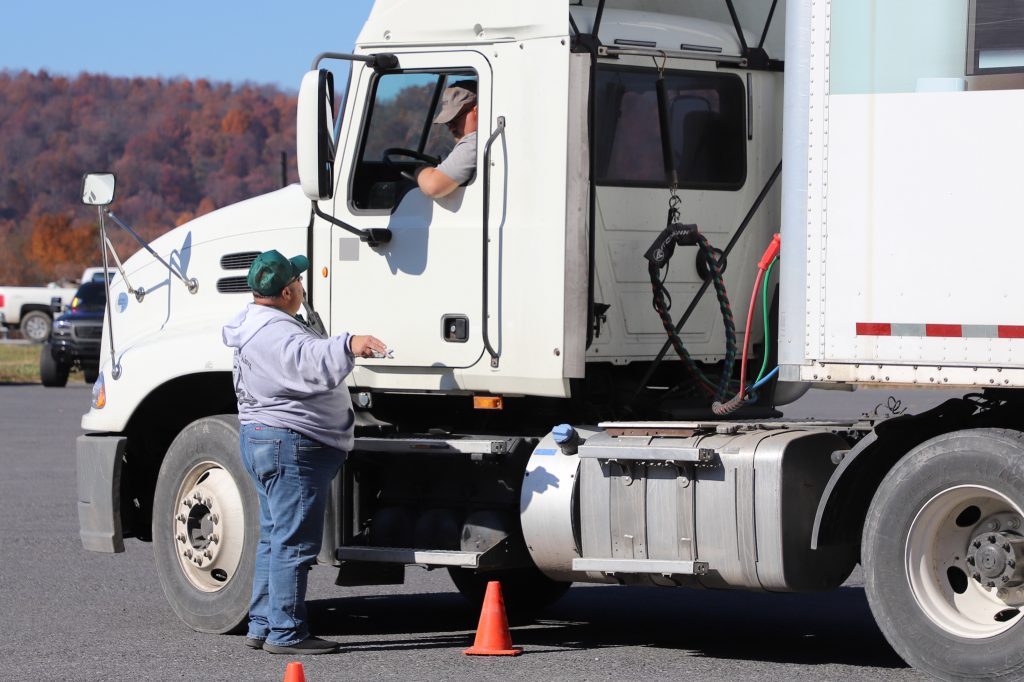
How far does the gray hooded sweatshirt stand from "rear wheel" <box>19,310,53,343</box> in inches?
1537

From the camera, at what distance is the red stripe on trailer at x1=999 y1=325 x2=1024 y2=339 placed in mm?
6148

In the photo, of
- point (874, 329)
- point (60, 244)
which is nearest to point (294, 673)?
point (874, 329)

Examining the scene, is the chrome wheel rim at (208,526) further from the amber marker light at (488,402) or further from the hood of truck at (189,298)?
the amber marker light at (488,402)

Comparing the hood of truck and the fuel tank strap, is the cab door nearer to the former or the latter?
the hood of truck

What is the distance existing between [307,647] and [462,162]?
242 centimetres

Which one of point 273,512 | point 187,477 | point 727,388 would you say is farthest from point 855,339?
point 187,477

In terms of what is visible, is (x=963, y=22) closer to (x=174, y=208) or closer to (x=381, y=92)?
(x=381, y=92)

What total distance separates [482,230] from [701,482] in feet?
5.46

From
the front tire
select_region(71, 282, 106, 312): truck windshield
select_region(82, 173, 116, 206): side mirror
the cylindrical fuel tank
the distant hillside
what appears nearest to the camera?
the cylindrical fuel tank

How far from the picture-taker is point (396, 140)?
826cm

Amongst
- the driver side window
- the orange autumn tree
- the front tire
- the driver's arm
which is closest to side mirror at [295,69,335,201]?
the driver side window

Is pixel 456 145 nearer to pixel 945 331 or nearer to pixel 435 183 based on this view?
pixel 435 183

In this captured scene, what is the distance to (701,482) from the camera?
23.0 ft

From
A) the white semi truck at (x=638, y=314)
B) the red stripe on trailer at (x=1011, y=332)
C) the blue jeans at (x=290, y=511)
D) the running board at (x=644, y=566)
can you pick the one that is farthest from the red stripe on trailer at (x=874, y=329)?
the blue jeans at (x=290, y=511)
